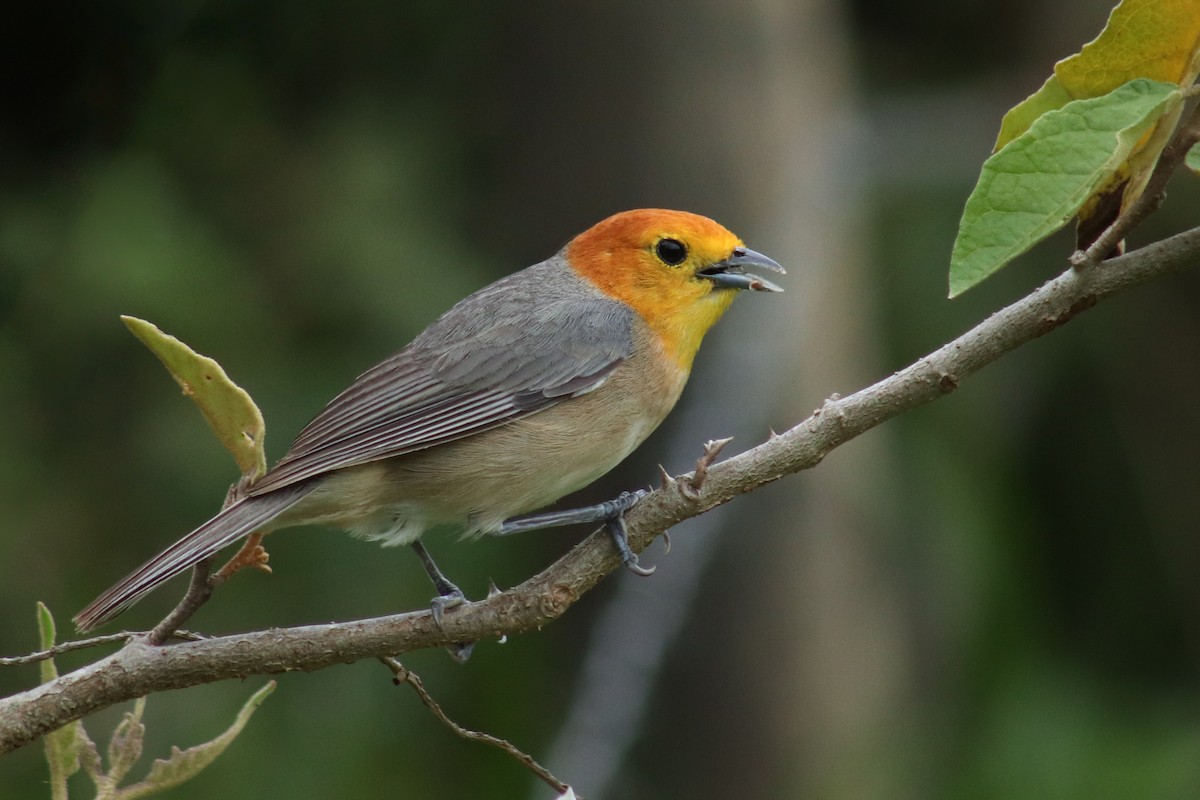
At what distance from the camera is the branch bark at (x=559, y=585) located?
1.94 metres

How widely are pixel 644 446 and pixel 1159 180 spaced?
13.3 ft

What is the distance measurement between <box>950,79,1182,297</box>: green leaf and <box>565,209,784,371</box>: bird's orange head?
2.41 metres

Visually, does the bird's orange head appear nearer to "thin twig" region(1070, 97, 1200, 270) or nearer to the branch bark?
the branch bark

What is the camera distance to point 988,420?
19.3 feet

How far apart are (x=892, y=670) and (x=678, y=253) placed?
2.72m

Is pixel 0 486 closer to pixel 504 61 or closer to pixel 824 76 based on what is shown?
pixel 504 61

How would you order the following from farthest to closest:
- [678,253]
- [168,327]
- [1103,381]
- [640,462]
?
[1103,381], [640,462], [168,327], [678,253]

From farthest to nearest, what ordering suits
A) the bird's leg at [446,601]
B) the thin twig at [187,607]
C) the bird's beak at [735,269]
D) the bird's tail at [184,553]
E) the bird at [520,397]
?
the bird's beak at [735,269] < the bird at [520,397] < the bird's tail at [184,553] < the bird's leg at [446,601] < the thin twig at [187,607]

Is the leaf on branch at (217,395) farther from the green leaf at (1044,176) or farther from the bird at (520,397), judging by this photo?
the green leaf at (1044,176)

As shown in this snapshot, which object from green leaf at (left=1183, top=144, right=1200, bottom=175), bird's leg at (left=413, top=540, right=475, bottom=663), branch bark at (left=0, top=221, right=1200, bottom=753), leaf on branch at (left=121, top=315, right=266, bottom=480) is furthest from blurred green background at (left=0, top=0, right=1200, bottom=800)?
green leaf at (left=1183, top=144, right=1200, bottom=175)

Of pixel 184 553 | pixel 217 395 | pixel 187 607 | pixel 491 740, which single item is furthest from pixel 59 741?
pixel 184 553

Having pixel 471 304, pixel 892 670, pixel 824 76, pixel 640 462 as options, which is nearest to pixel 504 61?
pixel 824 76

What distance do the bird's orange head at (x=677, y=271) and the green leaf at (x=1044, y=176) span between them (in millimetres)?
2413

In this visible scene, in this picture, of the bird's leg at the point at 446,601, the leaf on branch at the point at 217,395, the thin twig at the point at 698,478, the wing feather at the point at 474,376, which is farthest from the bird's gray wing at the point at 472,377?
the thin twig at the point at 698,478
